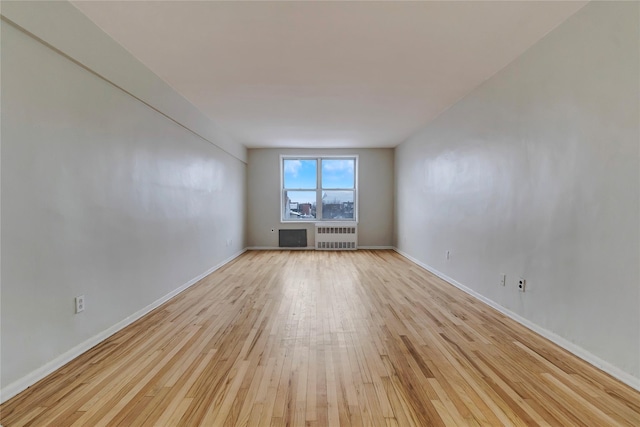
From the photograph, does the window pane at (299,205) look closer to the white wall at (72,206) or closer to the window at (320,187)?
the window at (320,187)

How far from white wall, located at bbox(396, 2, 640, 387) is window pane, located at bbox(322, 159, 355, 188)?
387cm

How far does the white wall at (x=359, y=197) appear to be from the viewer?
23.0ft

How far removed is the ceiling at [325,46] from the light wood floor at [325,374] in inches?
94.1

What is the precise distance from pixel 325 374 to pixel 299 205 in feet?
18.5

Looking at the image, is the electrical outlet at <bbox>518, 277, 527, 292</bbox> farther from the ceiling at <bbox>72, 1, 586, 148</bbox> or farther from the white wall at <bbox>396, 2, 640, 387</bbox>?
the ceiling at <bbox>72, 1, 586, 148</bbox>

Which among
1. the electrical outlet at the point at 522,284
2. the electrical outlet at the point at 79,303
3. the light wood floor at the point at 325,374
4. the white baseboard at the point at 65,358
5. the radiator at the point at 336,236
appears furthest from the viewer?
the radiator at the point at 336,236

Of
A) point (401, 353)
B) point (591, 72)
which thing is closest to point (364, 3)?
point (591, 72)

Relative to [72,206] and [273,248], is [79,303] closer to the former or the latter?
[72,206]

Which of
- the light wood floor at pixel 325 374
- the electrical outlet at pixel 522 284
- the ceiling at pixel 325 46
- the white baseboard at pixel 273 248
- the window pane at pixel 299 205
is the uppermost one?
Answer: the ceiling at pixel 325 46

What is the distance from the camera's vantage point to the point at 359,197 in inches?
278

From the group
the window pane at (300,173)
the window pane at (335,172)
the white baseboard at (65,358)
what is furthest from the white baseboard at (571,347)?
the window pane at (300,173)

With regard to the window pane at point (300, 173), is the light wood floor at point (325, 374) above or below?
below

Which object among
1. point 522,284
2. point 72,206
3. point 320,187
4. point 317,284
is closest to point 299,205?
point 320,187

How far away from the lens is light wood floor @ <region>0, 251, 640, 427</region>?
4.67 ft
